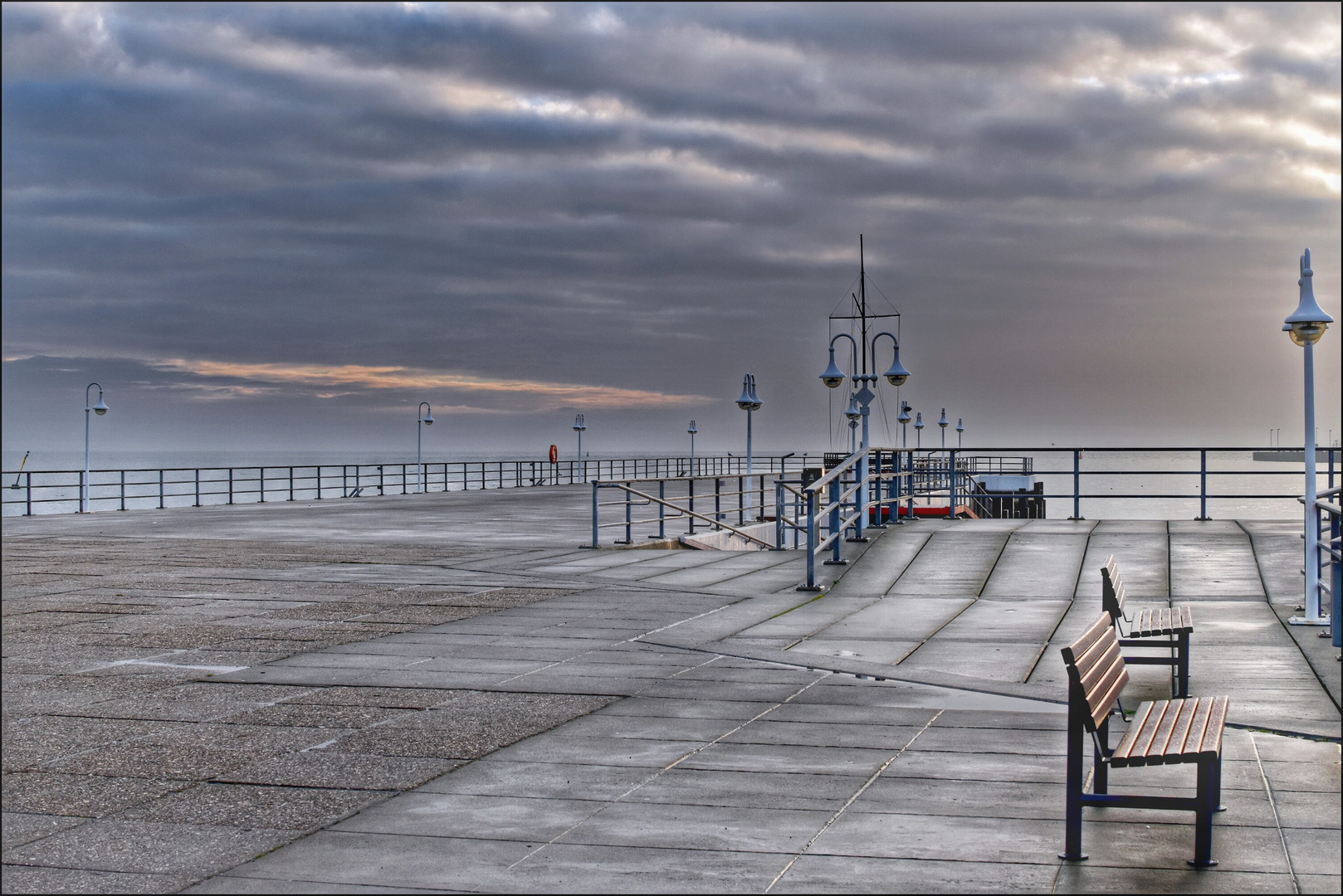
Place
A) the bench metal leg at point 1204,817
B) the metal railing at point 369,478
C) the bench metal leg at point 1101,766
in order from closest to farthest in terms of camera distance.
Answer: the bench metal leg at point 1204,817, the bench metal leg at point 1101,766, the metal railing at point 369,478

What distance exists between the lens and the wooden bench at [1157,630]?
7.02 meters

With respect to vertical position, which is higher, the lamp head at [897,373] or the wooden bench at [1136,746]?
the lamp head at [897,373]

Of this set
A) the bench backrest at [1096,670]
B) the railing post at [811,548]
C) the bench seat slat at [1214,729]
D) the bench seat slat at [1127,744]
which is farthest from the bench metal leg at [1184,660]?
the railing post at [811,548]

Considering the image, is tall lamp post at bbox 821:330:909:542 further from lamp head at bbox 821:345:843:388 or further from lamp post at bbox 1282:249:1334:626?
lamp post at bbox 1282:249:1334:626

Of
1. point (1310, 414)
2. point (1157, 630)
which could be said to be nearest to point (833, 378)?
point (1310, 414)

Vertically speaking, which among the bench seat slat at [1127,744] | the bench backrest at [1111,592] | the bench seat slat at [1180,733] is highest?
the bench backrest at [1111,592]

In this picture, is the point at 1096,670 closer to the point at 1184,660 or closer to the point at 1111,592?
the point at 1111,592

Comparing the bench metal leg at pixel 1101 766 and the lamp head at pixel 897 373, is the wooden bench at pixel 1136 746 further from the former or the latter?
the lamp head at pixel 897 373

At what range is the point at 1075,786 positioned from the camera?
4273 mm

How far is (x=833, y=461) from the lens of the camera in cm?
3055

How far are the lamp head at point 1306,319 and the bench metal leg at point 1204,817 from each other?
7.22 metres

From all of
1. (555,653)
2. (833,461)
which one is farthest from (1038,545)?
(833,461)

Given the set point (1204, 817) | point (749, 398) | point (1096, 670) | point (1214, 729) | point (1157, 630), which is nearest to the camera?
point (1204, 817)

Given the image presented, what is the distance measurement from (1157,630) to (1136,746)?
3.17 metres
